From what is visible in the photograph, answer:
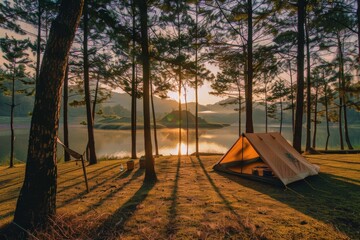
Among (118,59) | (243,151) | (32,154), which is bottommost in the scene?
(243,151)

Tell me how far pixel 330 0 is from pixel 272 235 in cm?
1031

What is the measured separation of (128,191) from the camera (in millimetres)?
6035

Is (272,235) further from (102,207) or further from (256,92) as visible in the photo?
(256,92)

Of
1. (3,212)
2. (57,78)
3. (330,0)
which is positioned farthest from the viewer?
(330,0)

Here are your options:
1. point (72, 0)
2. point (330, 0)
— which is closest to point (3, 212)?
point (72, 0)

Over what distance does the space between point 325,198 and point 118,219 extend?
5.12m

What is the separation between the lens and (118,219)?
3.98m

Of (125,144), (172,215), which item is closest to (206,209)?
(172,215)

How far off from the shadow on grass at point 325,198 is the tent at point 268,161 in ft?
0.94

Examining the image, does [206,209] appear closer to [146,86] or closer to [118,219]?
[118,219]

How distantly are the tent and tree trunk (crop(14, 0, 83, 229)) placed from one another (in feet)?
19.3

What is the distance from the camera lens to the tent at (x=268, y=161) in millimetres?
6320

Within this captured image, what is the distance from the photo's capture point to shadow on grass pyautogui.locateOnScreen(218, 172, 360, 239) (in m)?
3.71

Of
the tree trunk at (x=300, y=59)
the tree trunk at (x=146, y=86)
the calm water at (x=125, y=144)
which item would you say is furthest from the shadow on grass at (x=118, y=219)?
the calm water at (x=125, y=144)
